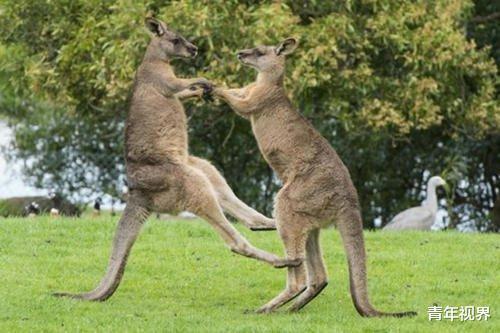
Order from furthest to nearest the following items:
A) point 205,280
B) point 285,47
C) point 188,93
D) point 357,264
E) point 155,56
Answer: point 205,280 → point 155,56 → point 285,47 → point 188,93 → point 357,264

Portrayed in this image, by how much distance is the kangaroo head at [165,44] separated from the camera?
10.3 metres

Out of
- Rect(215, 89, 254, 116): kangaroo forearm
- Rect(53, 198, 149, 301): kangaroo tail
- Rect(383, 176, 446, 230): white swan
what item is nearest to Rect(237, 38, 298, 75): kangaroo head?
Rect(215, 89, 254, 116): kangaroo forearm

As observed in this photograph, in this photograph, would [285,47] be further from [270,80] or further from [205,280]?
[205,280]

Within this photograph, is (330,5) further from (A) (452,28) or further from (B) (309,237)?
(B) (309,237)

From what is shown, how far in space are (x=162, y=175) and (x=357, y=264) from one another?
1611 millimetres

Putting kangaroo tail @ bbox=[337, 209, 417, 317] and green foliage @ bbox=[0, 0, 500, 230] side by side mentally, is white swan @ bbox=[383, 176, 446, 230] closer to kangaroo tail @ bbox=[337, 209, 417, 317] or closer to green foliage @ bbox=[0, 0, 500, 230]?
green foliage @ bbox=[0, 0, 500, 230]

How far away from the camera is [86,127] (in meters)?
19.7

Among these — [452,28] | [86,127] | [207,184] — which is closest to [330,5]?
[452,28]

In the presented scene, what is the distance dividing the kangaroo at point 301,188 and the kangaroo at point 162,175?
0.91 ft

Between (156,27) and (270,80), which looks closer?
(270,80)

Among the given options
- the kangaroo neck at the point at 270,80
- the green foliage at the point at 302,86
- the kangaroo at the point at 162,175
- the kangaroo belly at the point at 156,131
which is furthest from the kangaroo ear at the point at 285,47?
the green foliage at the point at 302,86

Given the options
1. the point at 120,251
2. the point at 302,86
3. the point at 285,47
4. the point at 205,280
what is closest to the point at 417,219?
the point at 302,86

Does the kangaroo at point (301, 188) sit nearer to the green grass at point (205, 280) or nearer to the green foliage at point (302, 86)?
the green grass at point (205, 280)

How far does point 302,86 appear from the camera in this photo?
50.0 feet
